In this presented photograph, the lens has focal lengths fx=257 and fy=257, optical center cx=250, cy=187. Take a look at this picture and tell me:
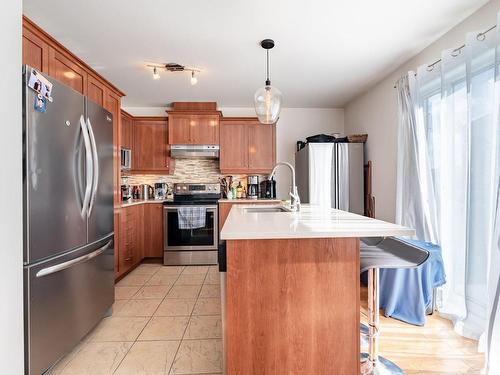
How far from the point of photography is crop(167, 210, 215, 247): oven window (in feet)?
12.4

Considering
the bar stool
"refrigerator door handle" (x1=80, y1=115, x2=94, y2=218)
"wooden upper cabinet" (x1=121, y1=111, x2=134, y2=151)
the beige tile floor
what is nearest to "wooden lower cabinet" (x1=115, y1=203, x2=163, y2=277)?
the beige tile floor

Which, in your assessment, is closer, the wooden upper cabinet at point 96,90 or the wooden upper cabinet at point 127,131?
the wooden upper cabinet at point 96,90

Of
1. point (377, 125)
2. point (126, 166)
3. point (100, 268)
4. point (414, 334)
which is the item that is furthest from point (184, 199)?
point (414, 334)

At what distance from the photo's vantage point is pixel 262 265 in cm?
121

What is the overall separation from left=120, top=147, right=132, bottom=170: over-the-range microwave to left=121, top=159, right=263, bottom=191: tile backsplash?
50 centimetres

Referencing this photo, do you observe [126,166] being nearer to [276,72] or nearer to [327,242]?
[276,72]

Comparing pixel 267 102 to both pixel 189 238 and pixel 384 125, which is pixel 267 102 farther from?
pixel 189 238

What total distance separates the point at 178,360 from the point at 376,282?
1338 millimetres

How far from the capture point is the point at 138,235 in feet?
12.3

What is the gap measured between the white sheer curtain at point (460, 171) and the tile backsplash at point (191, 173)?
9.30 feet

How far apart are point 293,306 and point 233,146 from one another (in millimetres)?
3296

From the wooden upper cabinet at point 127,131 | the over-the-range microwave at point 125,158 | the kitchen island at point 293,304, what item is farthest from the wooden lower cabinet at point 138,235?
the kitchen island at point 293,304

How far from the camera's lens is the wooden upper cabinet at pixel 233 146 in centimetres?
422

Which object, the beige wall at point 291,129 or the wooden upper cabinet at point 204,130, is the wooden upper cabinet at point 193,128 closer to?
the wooden upper cabinet at point 204,130
